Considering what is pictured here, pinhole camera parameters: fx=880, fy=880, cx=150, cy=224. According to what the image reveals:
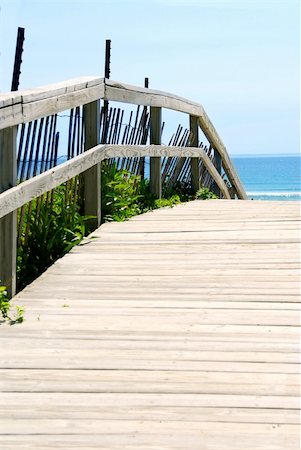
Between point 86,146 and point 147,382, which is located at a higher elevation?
point 86,146

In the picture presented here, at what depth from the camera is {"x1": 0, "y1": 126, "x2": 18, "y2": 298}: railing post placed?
4414 millimetres

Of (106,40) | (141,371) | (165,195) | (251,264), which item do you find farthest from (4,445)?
(106,40)

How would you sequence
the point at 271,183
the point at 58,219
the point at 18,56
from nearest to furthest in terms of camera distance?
the point at 58,219, the point at 18,56, the point at 271,183

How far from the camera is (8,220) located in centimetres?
448

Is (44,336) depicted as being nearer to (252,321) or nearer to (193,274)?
(252,321)

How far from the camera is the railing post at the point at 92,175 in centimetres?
653

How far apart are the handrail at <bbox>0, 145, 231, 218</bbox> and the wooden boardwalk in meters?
0.48

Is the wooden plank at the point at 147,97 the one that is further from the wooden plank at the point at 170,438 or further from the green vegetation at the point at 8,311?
the wooden plank at the point at 170,438

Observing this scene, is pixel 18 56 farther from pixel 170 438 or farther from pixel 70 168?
pixel 170 438

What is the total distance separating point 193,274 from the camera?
194 inches

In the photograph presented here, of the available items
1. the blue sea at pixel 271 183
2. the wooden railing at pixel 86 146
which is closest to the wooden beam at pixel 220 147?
the wooden railing at pixel 86 146

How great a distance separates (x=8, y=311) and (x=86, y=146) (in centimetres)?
265

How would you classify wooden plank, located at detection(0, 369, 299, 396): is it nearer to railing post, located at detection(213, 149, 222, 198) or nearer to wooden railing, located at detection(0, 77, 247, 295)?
wooden railing, located at detection(0, 77, 247, 295)

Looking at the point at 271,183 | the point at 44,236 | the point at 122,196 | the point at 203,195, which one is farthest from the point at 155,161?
the point at 271,183
